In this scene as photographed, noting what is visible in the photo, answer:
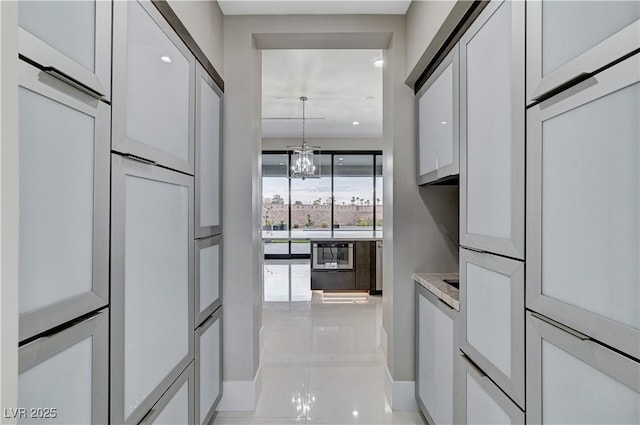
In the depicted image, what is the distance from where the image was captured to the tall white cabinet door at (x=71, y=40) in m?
0.79

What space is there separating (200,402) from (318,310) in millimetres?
3079

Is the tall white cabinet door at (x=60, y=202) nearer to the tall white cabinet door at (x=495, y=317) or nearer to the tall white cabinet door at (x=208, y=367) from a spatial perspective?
Answer: the tall white cabinet door at (x=208, y=367)

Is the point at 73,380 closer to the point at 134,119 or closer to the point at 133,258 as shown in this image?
the point at 133,258

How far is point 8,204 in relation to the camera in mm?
394

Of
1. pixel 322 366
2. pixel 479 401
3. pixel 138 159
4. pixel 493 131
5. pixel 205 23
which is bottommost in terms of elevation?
pixel 322 366

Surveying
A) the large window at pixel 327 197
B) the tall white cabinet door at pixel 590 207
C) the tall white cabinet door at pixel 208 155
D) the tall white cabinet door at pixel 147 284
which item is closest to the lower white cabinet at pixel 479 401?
the tall white cabinet door at pixel 590 207

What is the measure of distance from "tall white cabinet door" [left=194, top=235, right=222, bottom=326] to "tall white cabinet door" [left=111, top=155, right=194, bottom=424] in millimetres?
121

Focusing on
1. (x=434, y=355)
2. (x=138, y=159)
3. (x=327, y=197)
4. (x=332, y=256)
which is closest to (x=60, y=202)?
(x=138, y=159)

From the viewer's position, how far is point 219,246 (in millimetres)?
2369

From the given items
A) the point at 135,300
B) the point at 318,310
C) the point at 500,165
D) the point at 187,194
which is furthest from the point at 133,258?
the point at 318,310

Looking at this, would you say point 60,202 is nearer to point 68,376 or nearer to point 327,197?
point 68,376

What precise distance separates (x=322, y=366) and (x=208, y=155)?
6.95 feet

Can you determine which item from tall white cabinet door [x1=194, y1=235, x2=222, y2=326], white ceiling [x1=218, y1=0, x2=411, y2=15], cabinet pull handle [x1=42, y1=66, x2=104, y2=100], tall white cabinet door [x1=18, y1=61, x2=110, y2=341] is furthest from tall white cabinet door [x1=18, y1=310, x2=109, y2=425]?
Answer: white ceiling [x1=218, y1=0, x2=411, y2=15]

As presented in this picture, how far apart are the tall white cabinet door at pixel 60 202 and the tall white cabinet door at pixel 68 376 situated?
47 mm
